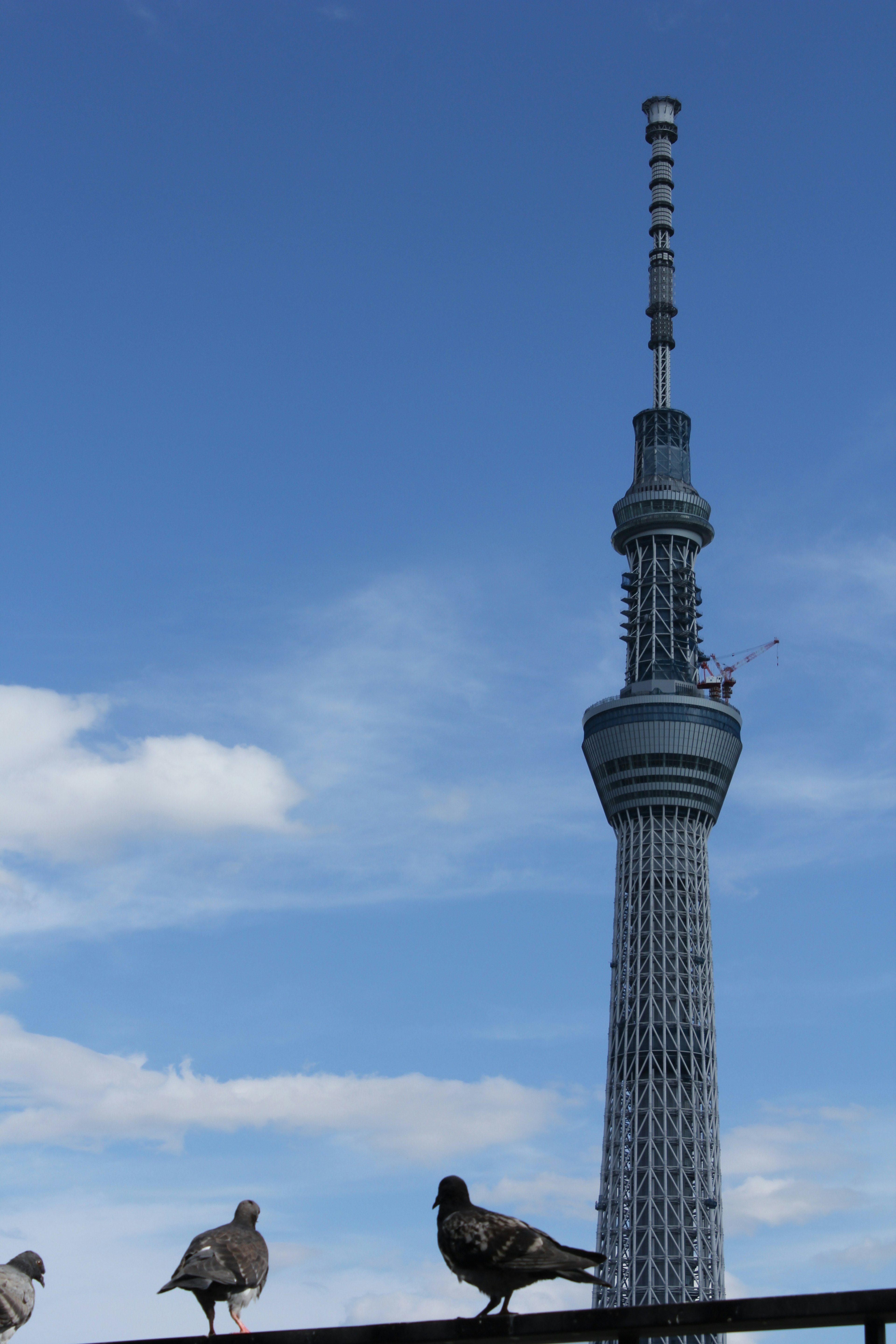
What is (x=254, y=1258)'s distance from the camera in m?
23.2

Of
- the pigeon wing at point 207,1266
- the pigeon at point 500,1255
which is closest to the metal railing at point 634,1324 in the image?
the pigeon at point 500,1255

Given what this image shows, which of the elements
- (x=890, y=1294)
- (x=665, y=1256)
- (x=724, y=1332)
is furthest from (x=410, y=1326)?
(x=665, y=1256)

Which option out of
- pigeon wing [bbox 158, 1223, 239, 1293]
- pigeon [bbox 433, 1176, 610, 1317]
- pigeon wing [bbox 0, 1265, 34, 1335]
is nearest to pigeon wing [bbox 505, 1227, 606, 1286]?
pigeon [bbox 433, 1176, 610, 1317]

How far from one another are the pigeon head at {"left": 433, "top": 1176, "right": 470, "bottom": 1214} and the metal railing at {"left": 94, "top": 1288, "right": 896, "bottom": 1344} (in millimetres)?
4698

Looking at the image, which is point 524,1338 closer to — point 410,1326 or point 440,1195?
point 410,1326

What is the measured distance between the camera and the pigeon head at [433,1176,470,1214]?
2294 cm

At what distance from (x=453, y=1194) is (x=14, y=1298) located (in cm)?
629

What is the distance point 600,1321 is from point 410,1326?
2224mm

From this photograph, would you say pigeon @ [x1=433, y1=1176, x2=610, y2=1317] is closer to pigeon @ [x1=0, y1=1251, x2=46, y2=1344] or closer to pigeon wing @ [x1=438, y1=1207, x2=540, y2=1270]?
pigeon wing @ [x1=438, y1=1207, x2=540, y2=1270]

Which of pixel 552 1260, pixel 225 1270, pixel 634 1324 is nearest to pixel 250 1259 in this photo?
pixel 225 1270

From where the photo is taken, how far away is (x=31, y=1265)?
24.2 meters

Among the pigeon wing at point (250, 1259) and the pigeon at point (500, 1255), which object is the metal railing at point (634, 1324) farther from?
the pigeon wing at point (250, 1259)

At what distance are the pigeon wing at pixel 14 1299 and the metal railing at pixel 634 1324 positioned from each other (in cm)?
518

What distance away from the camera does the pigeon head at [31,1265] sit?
23984mm
